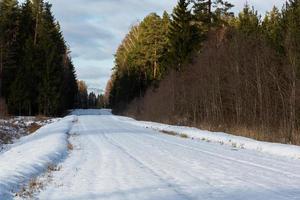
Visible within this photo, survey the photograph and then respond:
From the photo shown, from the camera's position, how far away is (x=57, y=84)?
7325 cm

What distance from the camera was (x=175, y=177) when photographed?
1208 cm

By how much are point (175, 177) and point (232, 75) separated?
81.2ft

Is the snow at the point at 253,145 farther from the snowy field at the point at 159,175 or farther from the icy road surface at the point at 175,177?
the icy road surface at the point at 175,177

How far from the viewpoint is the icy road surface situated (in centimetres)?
971

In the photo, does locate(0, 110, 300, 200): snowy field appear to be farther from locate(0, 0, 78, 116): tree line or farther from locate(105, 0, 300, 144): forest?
locate(0, 0, 78, 116): tree line

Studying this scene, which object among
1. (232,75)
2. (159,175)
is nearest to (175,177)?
(159,175)

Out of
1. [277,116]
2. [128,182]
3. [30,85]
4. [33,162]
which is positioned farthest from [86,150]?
[30,85]

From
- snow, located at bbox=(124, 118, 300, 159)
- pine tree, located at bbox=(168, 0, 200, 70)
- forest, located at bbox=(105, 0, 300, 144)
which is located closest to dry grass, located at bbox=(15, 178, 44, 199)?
snow, located at bbox=(124, 118, 300, 159)

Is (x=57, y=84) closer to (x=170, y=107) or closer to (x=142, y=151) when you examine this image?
(x=170, y=107)

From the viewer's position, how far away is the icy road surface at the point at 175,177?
9.71 metres

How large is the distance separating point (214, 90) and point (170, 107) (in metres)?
13.7

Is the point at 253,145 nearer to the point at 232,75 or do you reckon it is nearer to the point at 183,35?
the point at 232,75

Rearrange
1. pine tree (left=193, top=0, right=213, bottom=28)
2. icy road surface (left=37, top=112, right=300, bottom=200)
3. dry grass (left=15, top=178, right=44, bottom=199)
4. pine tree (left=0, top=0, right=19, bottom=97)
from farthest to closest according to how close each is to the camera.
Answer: pine tree (left=0, top=0, right=19, bottom=97), pine tree (left=193, top=0, right=213, bottom=28), dry grass (left=15, top=178, right=44, bottom=199), icy road surface (left=37, top=112, right=300, bottom=200)

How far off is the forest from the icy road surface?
860cm
